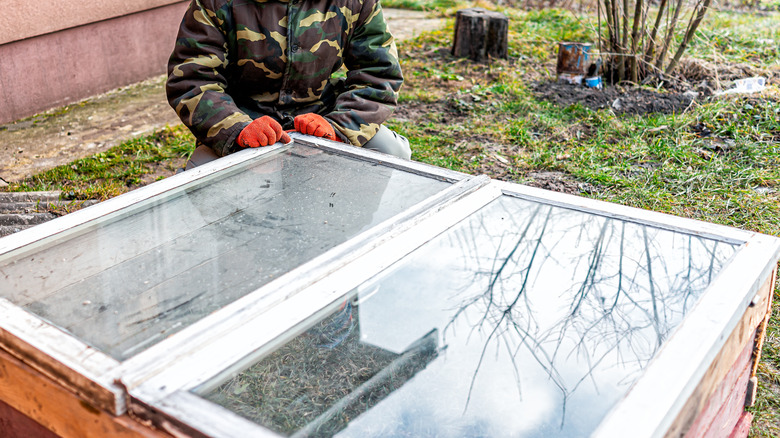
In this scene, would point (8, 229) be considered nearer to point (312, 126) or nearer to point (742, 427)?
point (312, 126)

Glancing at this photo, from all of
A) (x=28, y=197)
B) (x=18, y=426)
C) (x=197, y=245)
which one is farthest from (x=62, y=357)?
(x=28, y=197)

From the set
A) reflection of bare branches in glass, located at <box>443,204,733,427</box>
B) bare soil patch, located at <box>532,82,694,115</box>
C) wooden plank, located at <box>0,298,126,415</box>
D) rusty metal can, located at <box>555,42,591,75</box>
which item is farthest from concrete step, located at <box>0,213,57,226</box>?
rusty metal can, located at <box>555,42,591,75</box>

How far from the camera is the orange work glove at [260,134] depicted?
2.18 m

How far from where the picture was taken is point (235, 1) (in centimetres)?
236

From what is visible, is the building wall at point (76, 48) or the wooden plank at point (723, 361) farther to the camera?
the building wall at point (76, 48)

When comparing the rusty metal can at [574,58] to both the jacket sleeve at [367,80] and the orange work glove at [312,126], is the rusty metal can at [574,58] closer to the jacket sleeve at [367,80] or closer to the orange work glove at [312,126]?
the jacket sleeve at [367,80]

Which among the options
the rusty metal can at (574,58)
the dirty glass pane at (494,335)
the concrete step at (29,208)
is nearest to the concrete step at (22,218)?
the concrete step at (29,208)

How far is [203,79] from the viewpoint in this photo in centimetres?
237

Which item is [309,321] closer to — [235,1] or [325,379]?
[325,379]

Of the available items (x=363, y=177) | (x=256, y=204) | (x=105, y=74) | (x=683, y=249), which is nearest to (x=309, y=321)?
(x=256, y=204)

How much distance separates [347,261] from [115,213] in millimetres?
630

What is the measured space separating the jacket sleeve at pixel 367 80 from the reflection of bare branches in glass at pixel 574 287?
85cm

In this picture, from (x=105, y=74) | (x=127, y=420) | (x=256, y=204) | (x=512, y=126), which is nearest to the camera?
(x=127, y=420)

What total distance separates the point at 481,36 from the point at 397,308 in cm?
447
